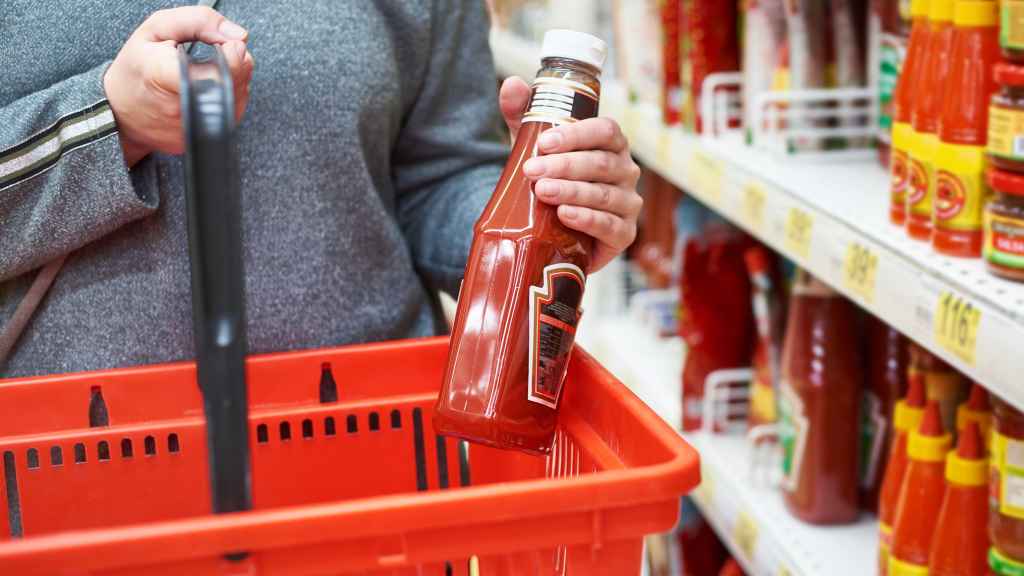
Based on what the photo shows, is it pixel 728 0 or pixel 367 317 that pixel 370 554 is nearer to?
pixel 367 317

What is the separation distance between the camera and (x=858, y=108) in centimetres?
176

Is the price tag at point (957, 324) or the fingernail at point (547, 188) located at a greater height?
the fingernail at point (547, 188)

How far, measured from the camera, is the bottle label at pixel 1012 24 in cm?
107

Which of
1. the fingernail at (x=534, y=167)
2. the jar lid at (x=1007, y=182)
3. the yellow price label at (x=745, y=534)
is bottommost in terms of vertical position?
the yellow price label at (x=745, y=534)

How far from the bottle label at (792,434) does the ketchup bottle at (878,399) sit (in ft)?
0.29

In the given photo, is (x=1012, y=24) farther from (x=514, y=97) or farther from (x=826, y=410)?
(x=826, y=410)

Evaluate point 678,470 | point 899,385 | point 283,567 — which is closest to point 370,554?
point 283,567

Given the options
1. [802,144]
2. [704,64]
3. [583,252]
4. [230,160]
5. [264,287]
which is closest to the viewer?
[230,160]

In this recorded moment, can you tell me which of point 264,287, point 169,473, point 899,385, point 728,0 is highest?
point 728,0

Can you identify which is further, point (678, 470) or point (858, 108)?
point (858, 108)

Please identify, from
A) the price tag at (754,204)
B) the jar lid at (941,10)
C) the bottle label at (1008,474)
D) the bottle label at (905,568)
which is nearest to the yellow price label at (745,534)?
the bottle label at (905,568)

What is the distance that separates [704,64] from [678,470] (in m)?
1.44

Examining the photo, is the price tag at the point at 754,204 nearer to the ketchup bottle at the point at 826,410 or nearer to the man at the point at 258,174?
the ketchup bottle at the point at 826,410

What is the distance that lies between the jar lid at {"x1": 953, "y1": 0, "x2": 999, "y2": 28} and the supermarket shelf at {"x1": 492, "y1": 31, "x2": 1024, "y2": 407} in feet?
0.78
